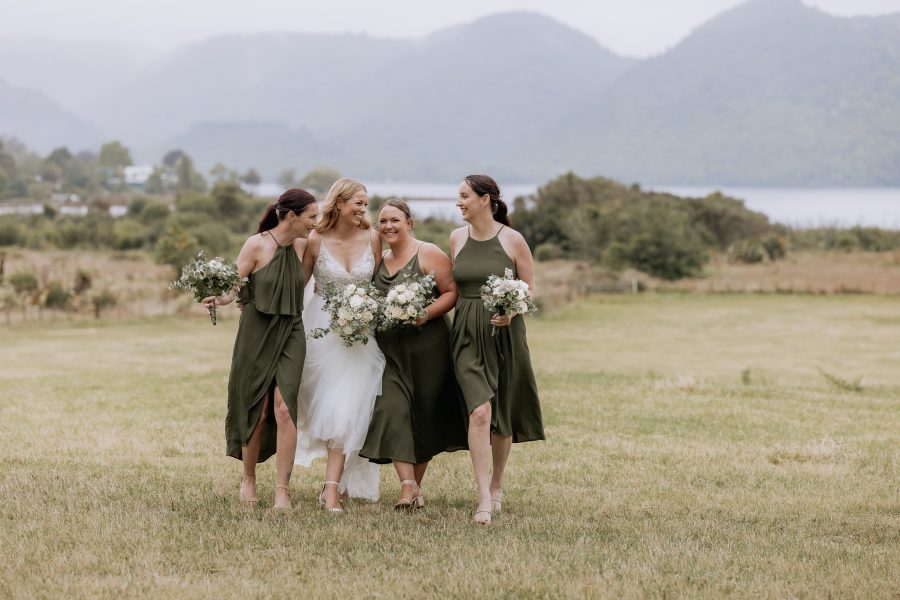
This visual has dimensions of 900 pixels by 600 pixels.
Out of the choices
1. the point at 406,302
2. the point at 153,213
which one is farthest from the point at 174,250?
the point at 406,302

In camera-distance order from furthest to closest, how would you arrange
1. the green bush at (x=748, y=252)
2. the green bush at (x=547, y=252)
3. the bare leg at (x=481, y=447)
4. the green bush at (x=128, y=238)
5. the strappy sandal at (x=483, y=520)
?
1. the green bush at (x=128, y=238)
2. the green bush at (x=547, y=252)
3. the green bush at (x=748, y=252)
4. the bare leg at (x=481, y=447)
5. the strappy sandal at (x=483, y=520)

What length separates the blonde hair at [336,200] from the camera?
7.74 meters

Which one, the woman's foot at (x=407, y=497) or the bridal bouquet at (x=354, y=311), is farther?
the woman's foot at (x=407, y=497)

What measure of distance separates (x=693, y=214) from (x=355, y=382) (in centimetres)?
7401

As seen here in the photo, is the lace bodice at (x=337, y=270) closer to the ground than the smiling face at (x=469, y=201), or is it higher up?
closer to the ground

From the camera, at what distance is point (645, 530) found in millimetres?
7207

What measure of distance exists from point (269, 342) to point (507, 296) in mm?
1775

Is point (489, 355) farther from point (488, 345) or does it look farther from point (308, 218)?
point (308, 218)

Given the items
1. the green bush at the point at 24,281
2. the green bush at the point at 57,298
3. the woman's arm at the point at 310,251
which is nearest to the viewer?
the woman's arm at the point at 310,251

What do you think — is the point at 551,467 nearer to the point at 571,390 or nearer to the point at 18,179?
the point at 571,390

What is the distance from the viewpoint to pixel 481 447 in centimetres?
757

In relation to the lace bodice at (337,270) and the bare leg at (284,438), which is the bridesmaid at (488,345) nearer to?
the lace bodice at (337,270)

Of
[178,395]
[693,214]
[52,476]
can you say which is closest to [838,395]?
[178,395]

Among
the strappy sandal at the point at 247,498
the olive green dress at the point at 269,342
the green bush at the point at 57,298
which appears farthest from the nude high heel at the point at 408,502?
the green bush at the point at 57,298
